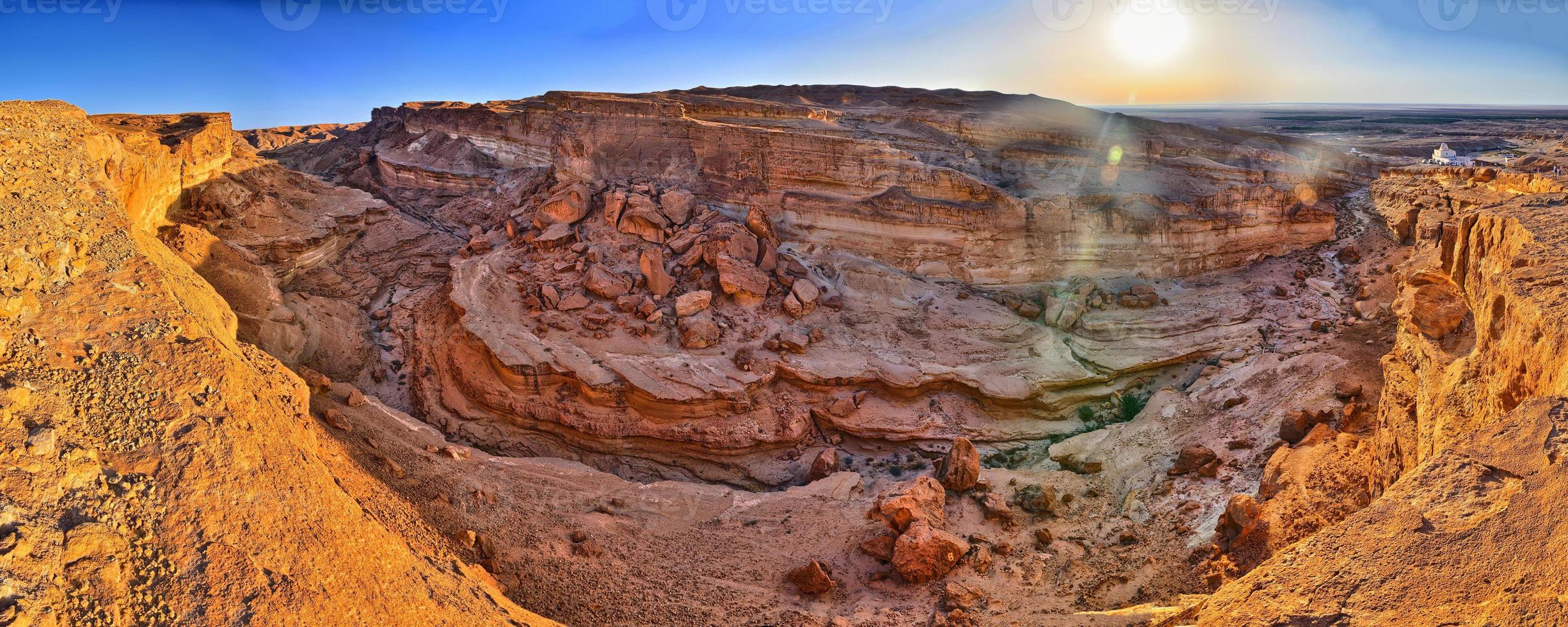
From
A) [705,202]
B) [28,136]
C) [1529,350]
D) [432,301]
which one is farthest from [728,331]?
[1529,350]

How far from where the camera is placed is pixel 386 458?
998 cm

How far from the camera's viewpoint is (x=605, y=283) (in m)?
16.1

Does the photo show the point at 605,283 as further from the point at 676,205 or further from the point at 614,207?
the point at 676,205

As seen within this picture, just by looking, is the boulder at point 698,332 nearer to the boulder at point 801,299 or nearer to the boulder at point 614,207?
the boulder at point 801,299

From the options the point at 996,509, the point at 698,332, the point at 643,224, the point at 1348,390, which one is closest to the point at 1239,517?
the point at 996,509

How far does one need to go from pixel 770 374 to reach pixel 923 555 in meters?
6.23

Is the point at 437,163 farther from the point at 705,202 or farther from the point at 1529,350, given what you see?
the point at 1529,350

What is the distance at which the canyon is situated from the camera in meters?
4.88

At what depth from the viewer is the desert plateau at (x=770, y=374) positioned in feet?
15.9

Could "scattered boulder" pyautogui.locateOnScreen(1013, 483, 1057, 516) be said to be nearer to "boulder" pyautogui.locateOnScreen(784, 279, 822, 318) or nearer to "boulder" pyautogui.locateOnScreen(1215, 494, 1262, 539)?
"boulder" pyautogui.locateOnScreen(1215, 494, 1262, 539)

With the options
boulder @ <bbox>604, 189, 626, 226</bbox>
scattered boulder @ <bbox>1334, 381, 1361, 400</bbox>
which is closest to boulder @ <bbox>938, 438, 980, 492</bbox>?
scattered boulder @ <bbox>1334, 381, 1361, 400</bbox>

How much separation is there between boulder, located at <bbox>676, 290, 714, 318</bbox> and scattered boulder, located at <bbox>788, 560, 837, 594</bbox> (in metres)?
7.44

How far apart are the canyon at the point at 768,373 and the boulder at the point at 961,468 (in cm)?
7

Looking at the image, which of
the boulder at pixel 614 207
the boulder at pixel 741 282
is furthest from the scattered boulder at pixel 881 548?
the boulder at pixel 614 207
